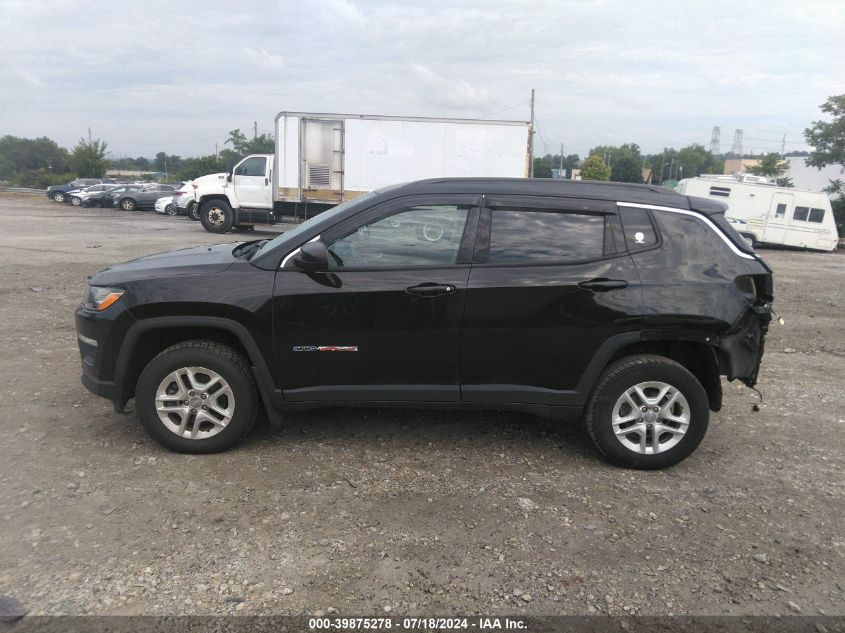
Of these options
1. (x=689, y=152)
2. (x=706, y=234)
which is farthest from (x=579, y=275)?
(x=689, y=152)

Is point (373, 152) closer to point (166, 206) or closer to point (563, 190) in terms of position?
point (166, 206)

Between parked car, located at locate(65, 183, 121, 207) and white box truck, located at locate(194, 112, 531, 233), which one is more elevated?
white box truck, located at locate(194, 112, 531, 233)

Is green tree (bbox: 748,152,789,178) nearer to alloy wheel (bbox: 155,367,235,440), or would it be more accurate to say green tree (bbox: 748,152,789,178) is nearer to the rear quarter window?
the rear quarter window

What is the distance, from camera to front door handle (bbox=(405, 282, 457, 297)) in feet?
12.9

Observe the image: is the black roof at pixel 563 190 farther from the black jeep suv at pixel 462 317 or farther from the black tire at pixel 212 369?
the black tire at pixel 212 369

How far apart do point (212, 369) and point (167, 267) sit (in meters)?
0.74

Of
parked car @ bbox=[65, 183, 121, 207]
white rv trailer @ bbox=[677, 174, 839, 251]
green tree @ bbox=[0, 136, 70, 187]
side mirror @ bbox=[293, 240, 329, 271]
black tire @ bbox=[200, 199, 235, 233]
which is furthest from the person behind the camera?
green tree @ bbox=[0, 136, 70, 187]

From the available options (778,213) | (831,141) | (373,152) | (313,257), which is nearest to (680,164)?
(831,141)

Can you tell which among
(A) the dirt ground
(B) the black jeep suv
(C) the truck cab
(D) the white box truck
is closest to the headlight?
(B) the black jeep suv

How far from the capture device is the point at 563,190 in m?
4.12

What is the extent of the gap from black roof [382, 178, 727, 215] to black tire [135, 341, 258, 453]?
4.90 feet

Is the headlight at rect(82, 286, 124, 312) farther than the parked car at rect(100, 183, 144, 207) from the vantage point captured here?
No

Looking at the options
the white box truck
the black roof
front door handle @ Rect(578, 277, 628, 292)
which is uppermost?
the white box truck

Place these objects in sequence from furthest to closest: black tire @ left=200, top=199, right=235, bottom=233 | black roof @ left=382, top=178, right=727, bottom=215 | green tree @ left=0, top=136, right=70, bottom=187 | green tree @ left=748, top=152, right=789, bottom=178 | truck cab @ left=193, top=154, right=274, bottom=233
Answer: green tree @ left=0, top=136, right=70, bottom=187
green tree @ left=748, top=152, right=789, bottom=178
black tire @ left=200, top=199, right=235, bottom=233
truck cab @ left=193, top=154, right=274, bottom=233
black roof @ left=382, top=178, right=727, bottom=215
